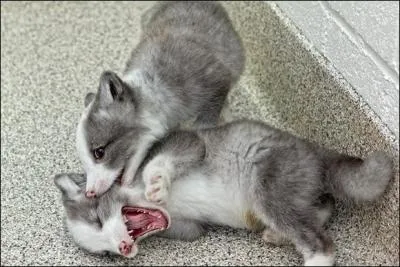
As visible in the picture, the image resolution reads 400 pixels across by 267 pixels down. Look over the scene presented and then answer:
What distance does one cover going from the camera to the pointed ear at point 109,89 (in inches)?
69.0

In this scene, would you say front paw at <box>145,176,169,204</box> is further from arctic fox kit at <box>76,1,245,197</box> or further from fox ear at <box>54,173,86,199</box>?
fox ear at <box>54,173,86,199</box>

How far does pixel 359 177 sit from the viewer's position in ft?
5.08

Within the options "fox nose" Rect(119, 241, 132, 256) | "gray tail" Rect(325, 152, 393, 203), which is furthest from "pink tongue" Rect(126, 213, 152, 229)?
"gray tail" Rect(325, 152, 393, 203)

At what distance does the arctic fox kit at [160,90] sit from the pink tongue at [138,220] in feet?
0.31

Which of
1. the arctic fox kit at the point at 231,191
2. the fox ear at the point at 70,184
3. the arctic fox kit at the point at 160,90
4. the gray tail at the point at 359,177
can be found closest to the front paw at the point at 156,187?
the arctic fox kit at the point at 231,191

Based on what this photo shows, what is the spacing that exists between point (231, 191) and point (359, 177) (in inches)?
13.4

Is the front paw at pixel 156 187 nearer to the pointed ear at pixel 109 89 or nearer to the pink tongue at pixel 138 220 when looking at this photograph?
the pink tongue at pixel 138 220

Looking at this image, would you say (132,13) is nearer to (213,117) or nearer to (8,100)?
(8,100)

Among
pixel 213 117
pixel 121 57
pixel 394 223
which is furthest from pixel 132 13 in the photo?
pixel 394 223

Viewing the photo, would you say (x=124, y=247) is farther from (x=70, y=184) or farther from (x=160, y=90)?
(x=160, y=90)

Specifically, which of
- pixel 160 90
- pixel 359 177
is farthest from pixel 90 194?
pixel 359 177

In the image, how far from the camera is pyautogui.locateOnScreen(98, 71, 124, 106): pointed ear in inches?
69.0

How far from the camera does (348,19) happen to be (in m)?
1.72

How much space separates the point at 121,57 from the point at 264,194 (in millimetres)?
1269
